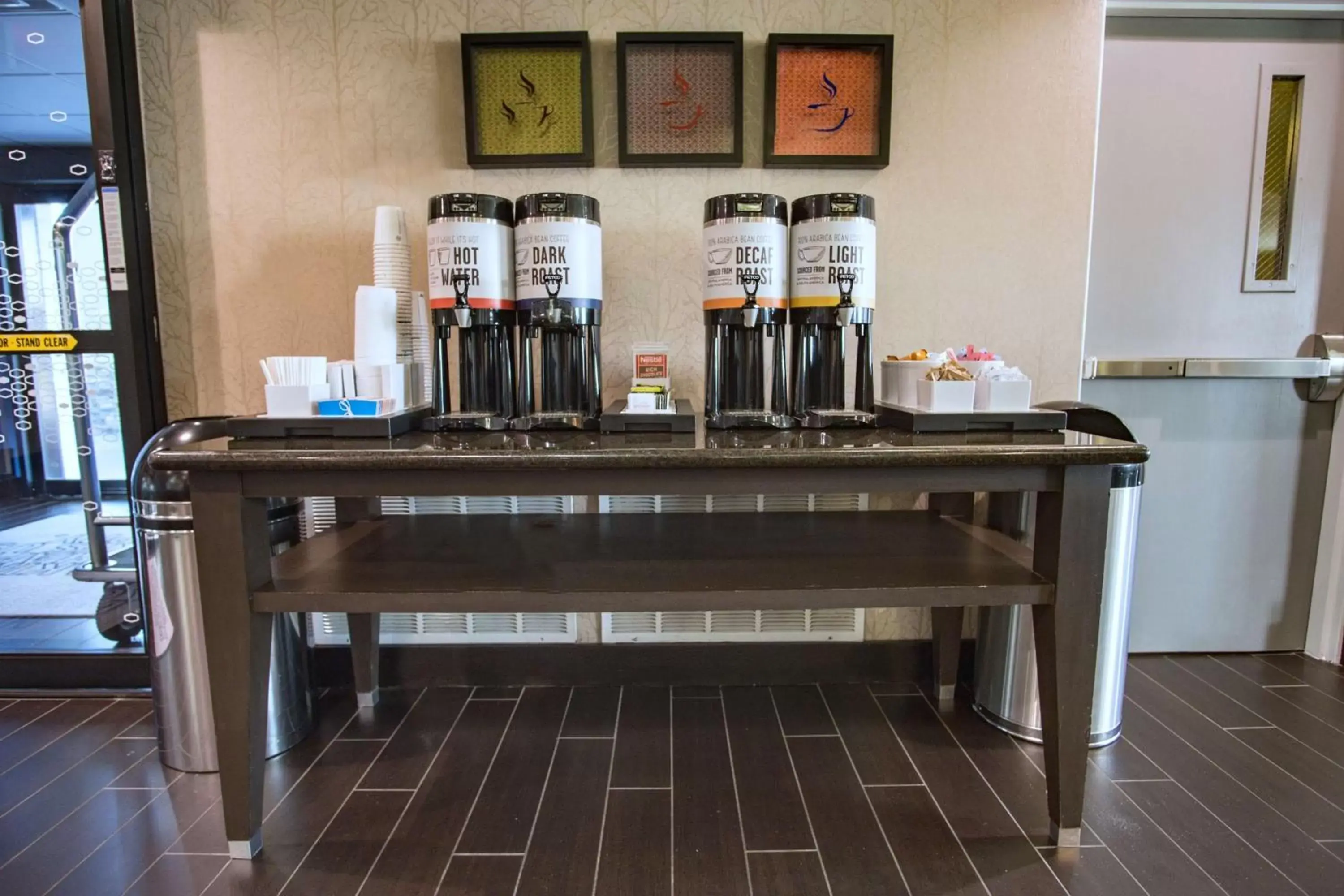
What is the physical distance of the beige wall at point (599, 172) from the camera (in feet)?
6.10

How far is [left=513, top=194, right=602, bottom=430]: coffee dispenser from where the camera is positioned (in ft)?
5.03

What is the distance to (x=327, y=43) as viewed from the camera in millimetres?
1862

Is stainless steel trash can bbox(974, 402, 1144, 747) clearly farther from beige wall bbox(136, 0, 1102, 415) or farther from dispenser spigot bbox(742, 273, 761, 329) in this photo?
dispenser spigot bbox(742, 273, 761, 329)

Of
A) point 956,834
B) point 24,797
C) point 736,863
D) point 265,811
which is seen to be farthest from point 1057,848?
point 24,797

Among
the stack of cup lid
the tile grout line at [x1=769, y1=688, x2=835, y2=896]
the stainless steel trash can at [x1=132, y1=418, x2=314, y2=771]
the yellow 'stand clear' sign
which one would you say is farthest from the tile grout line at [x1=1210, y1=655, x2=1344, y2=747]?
the yellow 'stand clear' sign

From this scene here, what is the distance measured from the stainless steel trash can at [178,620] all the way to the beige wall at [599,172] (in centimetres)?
39

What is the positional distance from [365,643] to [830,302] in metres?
1.54

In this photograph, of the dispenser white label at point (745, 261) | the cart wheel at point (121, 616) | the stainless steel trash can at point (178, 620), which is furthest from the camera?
the cart wheel at point (121, 616)

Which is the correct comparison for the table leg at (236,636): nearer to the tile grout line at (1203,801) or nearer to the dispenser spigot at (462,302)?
the dispenser spigot at (462,302)

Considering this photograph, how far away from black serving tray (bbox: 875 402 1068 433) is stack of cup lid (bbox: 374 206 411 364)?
1.15m

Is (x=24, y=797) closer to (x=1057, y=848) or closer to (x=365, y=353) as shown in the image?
(x=365, y=353)

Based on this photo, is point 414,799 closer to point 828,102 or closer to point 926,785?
point 926,785

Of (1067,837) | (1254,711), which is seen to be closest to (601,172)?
(1067,837)

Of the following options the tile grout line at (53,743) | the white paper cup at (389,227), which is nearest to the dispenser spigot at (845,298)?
the white paper cup at (389,227)
